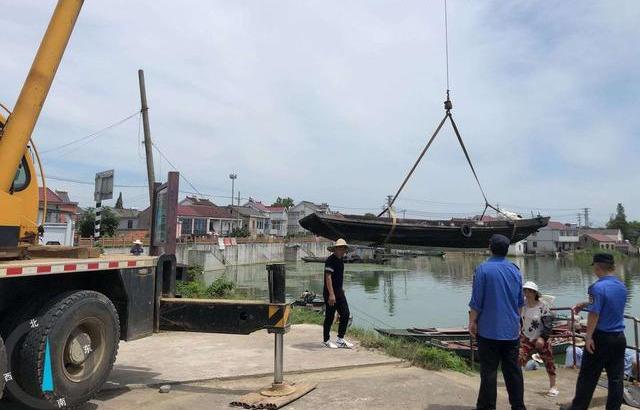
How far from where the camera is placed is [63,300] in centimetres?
427

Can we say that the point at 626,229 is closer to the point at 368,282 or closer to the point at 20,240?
the point at 368,282

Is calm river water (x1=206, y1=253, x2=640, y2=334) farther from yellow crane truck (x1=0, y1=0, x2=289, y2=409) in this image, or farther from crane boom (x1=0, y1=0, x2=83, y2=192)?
crane boom (x1=0, y1=0, x2=83, y2=192)

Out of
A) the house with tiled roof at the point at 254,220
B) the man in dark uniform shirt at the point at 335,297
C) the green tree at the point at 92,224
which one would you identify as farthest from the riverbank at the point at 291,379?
the house with tiled roof at the point at 254,220

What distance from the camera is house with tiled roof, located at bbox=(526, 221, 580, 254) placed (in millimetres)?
87594

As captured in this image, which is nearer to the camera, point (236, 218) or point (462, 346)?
point (462, 346)

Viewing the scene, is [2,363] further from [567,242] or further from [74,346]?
[567,242]

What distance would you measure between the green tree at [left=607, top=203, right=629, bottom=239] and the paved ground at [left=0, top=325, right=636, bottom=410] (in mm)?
115889

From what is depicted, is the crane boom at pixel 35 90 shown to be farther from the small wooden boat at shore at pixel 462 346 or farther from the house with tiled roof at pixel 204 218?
the house with tiled roof at pixel 204 218

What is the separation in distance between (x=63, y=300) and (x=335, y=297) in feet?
13.1

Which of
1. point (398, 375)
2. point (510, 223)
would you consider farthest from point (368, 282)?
point (398, 375)

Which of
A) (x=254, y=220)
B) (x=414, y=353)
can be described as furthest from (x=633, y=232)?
(x=414, y=353)

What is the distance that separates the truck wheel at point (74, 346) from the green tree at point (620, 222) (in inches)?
4683

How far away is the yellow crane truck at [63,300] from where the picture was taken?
13.1 feet

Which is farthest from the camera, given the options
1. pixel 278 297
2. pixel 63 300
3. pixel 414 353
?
pixel 414 353
